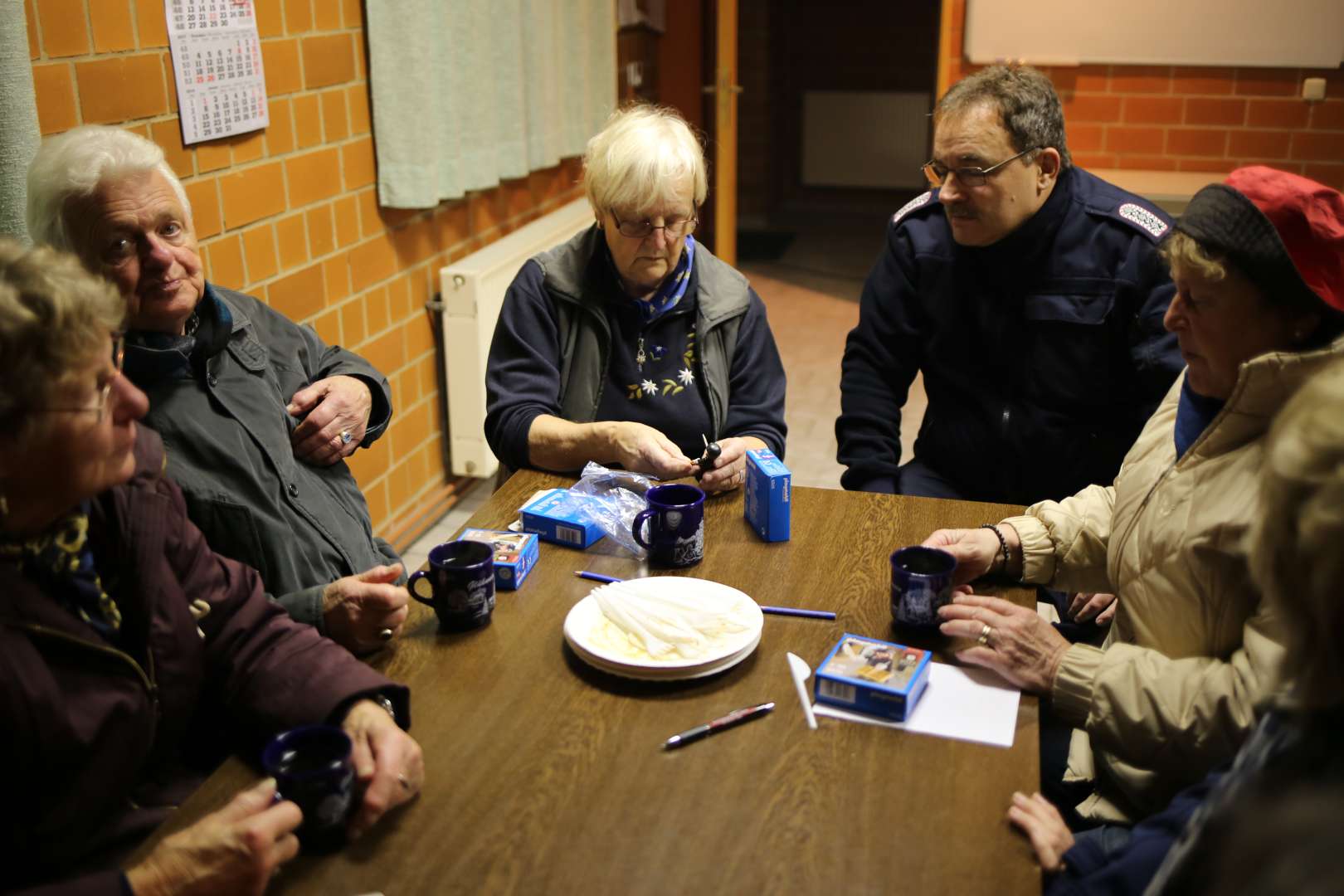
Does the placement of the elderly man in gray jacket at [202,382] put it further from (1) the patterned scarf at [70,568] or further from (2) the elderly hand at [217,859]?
(2) the elderly hand at [217,859]

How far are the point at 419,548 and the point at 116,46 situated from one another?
67.1 inches

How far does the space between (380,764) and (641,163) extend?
1265 mm

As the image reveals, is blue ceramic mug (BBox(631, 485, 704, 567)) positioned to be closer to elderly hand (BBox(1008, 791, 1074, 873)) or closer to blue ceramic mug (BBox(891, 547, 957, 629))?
blue ceramic mug (BBox(891, 547, 957, 629))

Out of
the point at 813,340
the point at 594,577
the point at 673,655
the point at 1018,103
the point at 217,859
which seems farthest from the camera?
the point at 813,340

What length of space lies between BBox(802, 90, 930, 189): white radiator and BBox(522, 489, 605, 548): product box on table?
6802mm

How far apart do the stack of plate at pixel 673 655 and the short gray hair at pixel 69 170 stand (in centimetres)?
93

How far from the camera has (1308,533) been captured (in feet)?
2.71

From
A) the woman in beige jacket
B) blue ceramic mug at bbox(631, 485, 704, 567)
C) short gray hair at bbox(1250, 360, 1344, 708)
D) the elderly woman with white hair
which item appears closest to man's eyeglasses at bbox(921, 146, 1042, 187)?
the elderly woman with white hair

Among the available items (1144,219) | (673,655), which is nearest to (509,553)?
(673,655)

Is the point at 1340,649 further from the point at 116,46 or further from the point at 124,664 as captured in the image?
the point at 116,46

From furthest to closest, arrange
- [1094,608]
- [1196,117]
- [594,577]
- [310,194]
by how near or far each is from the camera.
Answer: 1. [1196,117]
2. [310,194]
3. [1094,608]
4. [594,577]

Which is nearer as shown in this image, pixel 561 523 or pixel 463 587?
pixel 463 587

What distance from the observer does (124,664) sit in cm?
119

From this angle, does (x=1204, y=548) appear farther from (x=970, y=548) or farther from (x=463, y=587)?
(x=463, y=587)
